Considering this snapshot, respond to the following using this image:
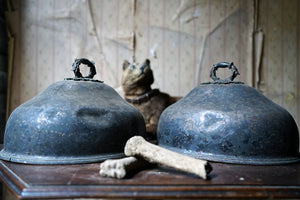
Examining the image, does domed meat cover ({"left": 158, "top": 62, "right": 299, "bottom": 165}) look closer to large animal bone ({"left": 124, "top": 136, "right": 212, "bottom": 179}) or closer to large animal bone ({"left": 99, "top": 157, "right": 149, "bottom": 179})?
large animal bone ({"left": 124, "top": 136, "right": 212, "bottom": 179})

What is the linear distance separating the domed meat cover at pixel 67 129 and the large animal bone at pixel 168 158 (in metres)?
0.19

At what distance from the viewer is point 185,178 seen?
0.87 m

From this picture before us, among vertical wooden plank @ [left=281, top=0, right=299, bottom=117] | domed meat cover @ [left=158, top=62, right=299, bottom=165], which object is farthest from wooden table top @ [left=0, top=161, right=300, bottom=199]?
vertical wooden plank @ [left=281, top=0, right=299, bottom=117]

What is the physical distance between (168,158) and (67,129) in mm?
430

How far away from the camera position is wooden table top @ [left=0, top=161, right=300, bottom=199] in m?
0.75

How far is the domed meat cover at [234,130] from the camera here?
110cm

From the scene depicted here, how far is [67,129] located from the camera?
1067 millimetres

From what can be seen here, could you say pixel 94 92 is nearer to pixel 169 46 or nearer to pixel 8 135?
pixel 8 135

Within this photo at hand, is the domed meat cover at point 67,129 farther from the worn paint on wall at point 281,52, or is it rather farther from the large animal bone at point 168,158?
the worn paint on wall at point 281,52

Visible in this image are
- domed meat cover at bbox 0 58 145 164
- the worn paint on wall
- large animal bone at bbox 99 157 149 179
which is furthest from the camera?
the worn paint on wall

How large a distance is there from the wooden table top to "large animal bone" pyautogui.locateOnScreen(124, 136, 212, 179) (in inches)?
1.2

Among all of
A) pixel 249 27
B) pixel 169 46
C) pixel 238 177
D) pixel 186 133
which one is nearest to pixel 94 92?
pixel 186 133

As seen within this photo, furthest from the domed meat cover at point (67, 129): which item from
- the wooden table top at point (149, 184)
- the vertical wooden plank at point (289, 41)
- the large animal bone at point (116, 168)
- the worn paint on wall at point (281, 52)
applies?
the vertical wooden plank at point (289, 41)

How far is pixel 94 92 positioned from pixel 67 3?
1995 millimetres
